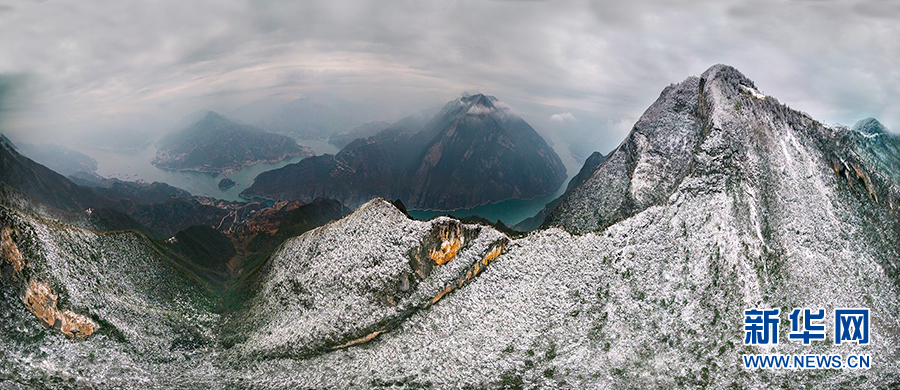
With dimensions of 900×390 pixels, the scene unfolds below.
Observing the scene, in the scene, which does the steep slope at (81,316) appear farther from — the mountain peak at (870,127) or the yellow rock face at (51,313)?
the mountain peak at (870,127)

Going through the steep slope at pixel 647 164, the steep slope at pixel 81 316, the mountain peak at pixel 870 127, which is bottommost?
the steep slope at pixel 81 316

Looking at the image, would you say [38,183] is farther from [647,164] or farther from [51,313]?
[647,164]

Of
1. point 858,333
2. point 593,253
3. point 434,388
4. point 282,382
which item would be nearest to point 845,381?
point 858,333

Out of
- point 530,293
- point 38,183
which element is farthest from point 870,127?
point 38,183

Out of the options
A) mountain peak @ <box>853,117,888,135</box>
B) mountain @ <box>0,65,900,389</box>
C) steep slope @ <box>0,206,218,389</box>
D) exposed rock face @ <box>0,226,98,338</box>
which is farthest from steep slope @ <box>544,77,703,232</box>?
exposed rock face @ <box>0,226,98,338</box>

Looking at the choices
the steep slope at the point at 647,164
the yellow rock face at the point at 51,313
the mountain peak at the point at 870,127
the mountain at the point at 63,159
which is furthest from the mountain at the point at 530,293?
the mountain at the point at 63,159
